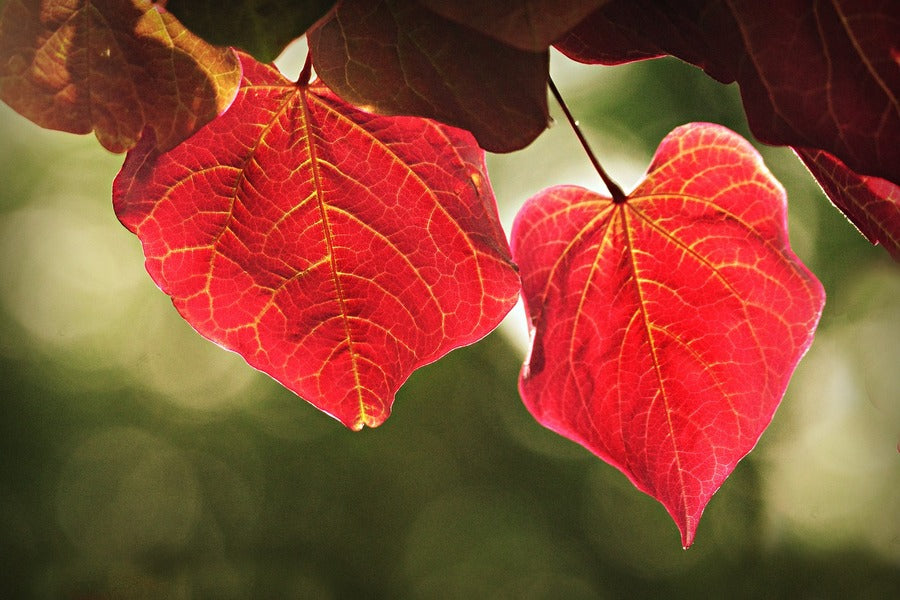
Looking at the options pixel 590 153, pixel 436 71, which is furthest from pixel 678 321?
pixel 436 71

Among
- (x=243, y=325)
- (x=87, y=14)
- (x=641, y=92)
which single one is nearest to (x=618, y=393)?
(x=243, y=325)

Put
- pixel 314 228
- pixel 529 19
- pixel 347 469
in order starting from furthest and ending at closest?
1. pixel 347 469
2. pixel 314 228
3. pixel 529 19

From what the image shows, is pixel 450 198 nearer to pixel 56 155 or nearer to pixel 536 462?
pixel 536 462

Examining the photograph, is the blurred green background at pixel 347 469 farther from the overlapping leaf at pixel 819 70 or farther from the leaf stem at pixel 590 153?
the overlapping leaf at pixel 819 70

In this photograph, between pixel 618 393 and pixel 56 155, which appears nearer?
pixel 618 393

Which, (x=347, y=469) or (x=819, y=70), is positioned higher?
(x=819, y=70)

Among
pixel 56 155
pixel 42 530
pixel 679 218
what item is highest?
pixel 56 155

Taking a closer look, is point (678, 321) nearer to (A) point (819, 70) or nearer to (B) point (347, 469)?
(A) point (819, 70)
